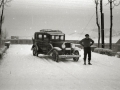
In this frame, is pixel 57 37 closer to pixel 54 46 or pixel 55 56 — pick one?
pixel 54 46

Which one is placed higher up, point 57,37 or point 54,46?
point 57,37

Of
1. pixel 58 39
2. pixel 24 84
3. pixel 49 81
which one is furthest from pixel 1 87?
pixel 58 39

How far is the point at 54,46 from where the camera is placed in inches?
640

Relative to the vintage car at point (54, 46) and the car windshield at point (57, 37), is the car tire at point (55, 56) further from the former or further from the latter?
the car windshield at point (57, 37)

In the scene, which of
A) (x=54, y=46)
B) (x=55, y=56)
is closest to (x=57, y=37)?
(x=54, y=46)

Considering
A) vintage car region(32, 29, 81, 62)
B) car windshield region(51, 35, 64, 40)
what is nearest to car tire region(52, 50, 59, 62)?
vintage car region(32, 29, 81, 62)

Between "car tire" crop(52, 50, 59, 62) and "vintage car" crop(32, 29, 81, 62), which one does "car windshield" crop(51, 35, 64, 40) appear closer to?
"vintage car" crop(32, 29, 81, 62)

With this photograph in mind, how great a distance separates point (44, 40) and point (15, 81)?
29.1ft

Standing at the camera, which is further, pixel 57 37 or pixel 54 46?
pixel 57 37

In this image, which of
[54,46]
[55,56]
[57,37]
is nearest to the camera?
[55,56]

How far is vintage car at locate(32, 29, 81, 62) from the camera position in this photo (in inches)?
585

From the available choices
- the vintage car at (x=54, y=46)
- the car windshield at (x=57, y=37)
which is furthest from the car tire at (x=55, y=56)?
the car windshield at (x=57, y=37)

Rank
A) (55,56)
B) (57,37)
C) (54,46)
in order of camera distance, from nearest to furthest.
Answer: (55,56) → (54,46) → (57,37)

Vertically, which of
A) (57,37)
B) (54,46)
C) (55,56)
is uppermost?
(57,37)
